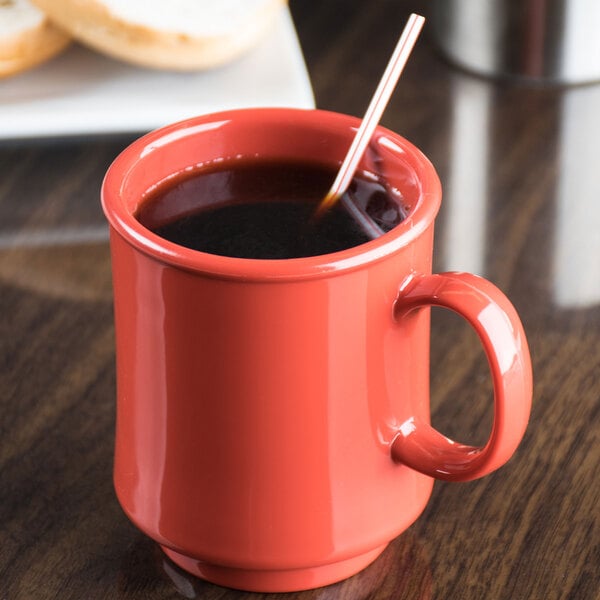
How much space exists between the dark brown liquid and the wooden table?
5.9 inches

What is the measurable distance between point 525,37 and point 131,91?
0.97 ft

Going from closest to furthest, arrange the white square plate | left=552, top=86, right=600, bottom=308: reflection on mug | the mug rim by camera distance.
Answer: the mug rim
left=552, top=86, right=600, bottom=308: reflection on mug
the white square plate

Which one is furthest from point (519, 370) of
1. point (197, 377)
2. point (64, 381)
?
point (64, 381)

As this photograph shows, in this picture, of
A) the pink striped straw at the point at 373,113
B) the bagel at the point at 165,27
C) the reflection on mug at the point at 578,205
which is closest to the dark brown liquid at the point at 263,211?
the pink striped straw at the point at 373,113

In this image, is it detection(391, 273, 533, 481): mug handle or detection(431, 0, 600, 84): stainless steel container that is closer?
detection(391, 273, 533, 481): mug handle

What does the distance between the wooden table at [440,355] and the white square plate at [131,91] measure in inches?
1.1

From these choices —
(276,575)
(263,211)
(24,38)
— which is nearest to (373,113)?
(263,211)

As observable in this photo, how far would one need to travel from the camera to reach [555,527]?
534mm

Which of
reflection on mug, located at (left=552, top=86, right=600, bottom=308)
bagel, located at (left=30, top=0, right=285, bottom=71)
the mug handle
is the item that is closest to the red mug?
the mug handle

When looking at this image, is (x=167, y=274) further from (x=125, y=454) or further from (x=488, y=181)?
(x=488, y=181)

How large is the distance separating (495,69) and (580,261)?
0.25m

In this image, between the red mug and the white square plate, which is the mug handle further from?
the white square plate

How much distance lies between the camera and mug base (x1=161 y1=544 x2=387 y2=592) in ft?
1.58

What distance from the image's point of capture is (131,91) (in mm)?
847
